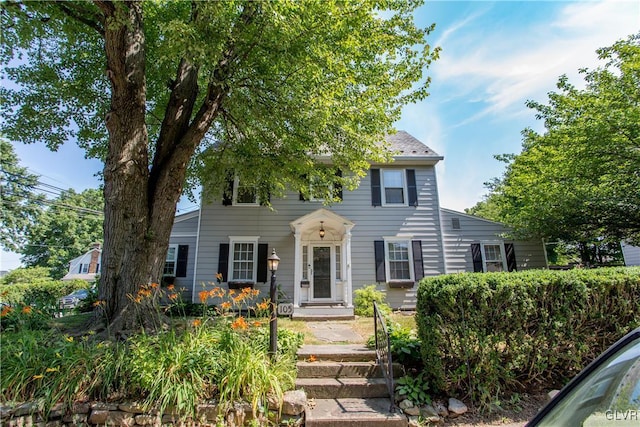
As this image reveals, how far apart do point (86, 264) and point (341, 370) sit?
40851 millimetres

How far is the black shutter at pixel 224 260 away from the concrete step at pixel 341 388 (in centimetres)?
642

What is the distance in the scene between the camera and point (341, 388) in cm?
394

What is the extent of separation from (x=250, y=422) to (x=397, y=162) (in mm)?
9404

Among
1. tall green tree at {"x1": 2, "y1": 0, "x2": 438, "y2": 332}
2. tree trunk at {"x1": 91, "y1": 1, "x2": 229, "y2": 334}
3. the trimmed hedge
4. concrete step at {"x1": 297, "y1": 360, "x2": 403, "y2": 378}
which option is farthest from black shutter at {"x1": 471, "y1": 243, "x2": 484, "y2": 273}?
tree trunk at {"x1": 91, "y1": 1, "x2": 229, "y2": 334}

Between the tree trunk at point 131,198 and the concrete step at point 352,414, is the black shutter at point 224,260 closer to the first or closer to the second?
the tree trunk at point 131,198

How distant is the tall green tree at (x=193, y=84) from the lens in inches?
167

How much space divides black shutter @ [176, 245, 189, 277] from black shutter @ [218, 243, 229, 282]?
1499mm

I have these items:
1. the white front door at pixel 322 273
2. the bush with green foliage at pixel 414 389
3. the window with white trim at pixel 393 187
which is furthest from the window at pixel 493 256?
the bush with green foliage at pixel 414 389

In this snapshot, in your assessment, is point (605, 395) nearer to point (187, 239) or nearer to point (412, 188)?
point (412, 188)

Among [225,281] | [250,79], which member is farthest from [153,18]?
[225,281]

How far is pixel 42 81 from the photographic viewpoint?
664 cm

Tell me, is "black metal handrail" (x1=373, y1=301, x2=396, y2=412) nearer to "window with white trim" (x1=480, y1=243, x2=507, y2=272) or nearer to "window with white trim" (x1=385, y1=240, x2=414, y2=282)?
"window with white trim" (x1=385, y1=240, x2=414, y2=282)

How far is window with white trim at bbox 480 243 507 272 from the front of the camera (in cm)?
1020

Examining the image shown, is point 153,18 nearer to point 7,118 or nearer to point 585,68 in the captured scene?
point 7,118
